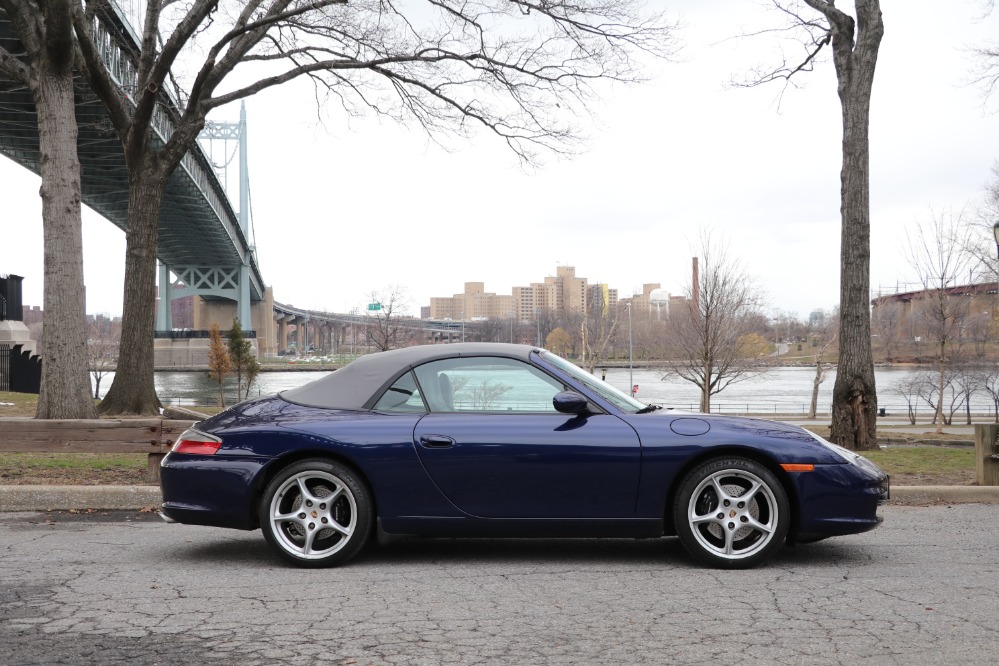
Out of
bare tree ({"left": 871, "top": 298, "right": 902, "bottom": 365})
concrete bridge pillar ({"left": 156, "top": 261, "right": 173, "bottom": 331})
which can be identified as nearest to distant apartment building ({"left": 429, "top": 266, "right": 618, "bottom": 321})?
concrete bridge pillar ({"left": 156, "top": 261, "right": 173, "bottom": 331})

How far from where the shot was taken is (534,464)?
15.9ft

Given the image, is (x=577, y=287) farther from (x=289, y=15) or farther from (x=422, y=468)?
(x=422, y=468)

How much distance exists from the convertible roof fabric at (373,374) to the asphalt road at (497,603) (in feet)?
3.04

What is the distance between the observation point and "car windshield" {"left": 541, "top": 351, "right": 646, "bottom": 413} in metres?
5.08

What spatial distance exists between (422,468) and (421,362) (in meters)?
0.66

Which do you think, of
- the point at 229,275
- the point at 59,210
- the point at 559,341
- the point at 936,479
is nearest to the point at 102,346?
the point at 229,275

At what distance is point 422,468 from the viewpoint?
4879 mm

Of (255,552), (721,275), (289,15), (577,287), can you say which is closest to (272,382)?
(721,275)

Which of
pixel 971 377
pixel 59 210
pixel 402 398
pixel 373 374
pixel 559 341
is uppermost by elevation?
pixel 59 210

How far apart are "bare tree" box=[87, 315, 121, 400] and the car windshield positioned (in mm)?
55980

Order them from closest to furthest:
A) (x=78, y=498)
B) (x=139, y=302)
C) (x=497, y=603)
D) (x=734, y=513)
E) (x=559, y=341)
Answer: (x=497, y=603), (x=734, y=513), (x=78, y=498), (x=139, y=302), (x=559, y=341)

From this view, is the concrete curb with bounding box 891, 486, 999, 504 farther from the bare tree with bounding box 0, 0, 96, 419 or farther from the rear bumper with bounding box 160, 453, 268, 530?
the bare tree with bounding box 0, 0, 96, 419

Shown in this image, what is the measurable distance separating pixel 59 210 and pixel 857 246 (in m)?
9.97

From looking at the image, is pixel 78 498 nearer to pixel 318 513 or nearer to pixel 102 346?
pixel 318 513
